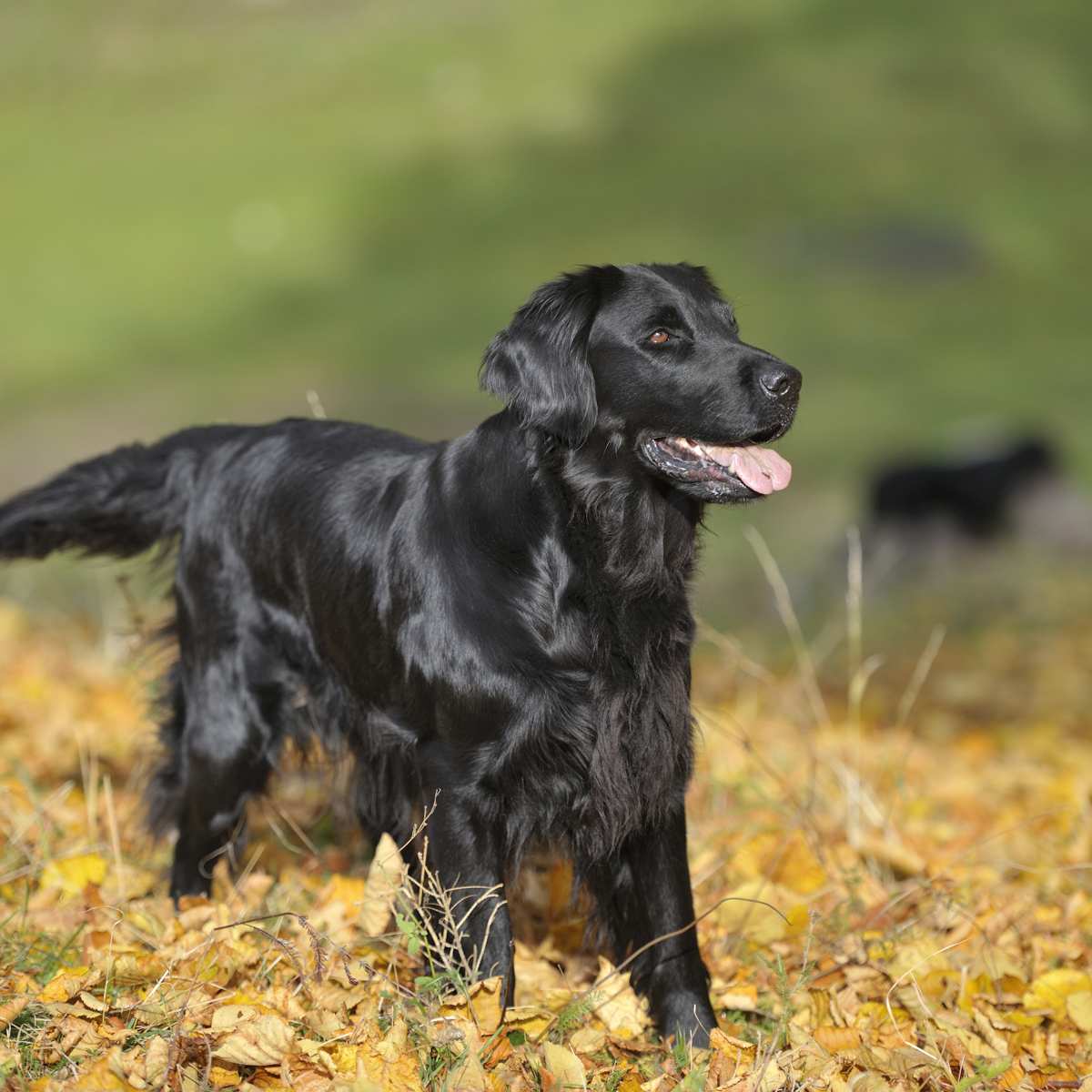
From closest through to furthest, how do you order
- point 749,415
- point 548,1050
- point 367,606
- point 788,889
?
point 548,1050 < point 749,415 < point 367,606 < point 788,889

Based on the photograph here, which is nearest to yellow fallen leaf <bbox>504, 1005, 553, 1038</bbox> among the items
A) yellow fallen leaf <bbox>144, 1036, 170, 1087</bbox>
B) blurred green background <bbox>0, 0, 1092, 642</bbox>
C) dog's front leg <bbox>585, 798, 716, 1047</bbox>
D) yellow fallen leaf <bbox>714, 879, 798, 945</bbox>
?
dog's front leg <bbox>585, 798, 716, 1047</bbox>

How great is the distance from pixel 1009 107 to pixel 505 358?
29.7m

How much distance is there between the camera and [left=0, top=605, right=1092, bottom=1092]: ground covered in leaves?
9.66 ft

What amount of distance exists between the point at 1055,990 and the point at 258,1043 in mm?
2116

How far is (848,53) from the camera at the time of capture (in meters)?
31.3

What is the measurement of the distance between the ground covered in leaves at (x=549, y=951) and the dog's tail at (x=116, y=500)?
0.45m

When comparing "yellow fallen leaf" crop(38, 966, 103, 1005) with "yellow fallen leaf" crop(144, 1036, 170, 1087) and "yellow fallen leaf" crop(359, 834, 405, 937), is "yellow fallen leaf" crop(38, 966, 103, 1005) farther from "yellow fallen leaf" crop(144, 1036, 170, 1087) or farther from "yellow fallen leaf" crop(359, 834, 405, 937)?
"yellow fallen leaf" crop(359, 834, 405, 937)

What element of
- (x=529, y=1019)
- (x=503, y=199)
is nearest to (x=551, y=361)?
(x=529, y=1019)

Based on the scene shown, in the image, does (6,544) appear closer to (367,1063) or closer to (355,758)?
(355,758)

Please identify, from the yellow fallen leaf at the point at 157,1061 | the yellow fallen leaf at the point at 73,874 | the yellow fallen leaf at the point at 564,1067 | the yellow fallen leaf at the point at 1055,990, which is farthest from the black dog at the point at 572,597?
the yellow fallen leaf at the point at 73,874

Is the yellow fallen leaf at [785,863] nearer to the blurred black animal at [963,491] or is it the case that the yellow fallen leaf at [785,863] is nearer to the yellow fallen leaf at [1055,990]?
the yellow fallen leaf at [1055,990]

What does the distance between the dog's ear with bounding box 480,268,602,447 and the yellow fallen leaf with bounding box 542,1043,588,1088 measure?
1.39m

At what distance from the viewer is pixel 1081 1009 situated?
3508 mm

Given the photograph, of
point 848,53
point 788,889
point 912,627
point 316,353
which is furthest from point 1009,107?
point 788,889
